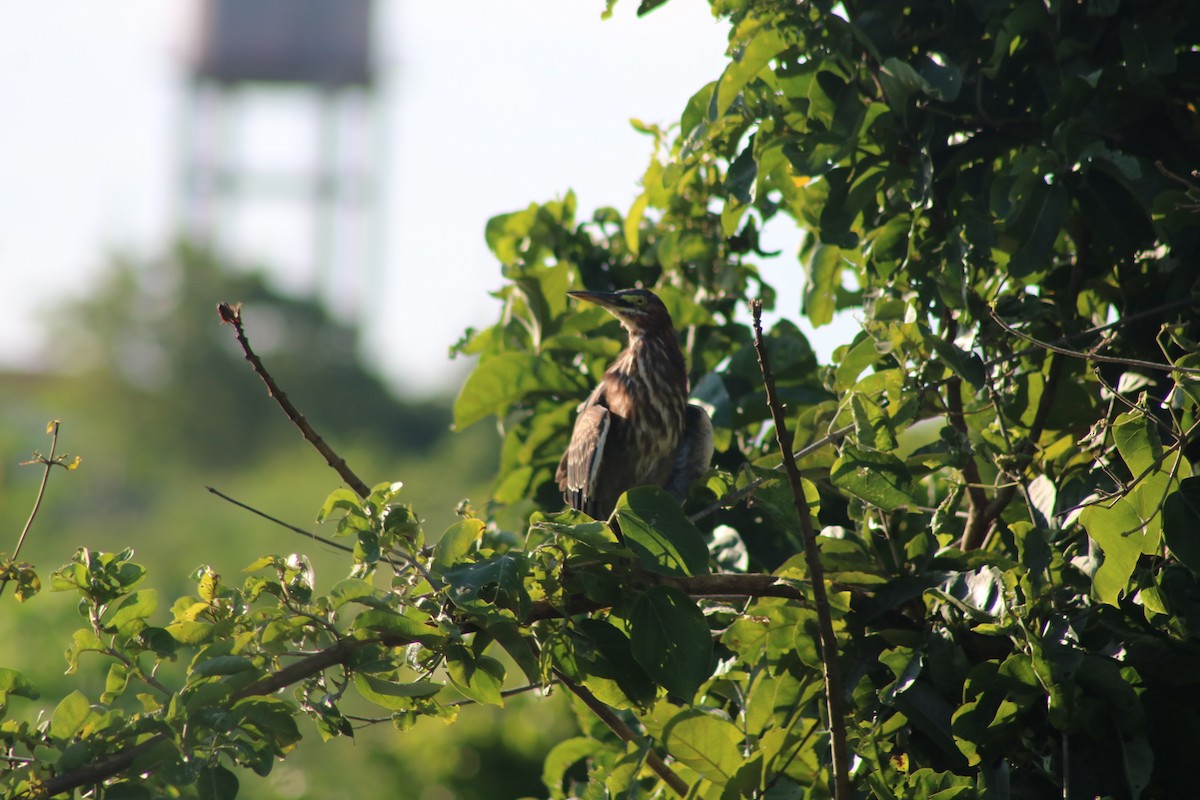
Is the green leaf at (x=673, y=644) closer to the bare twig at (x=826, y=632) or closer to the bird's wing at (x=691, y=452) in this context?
the bare twig at (x=826, y=632)

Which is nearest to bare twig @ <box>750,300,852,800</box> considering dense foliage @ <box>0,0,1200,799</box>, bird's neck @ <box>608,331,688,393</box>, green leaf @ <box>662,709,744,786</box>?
dense foliage @ <box>0,0,1200,799</box>

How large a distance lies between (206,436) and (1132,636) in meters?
35.1

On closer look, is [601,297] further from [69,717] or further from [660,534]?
[69,717]

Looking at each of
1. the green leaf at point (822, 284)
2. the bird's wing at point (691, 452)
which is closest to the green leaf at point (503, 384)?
the bird's wing at point (691, 452)

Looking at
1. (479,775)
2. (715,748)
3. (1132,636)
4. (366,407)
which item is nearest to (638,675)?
(715,748)

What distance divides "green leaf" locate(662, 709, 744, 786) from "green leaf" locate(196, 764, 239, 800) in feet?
2.66

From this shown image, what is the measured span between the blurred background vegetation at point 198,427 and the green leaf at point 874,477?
9211mm

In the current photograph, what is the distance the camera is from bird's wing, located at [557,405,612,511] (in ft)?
11.0

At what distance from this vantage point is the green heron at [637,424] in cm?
338

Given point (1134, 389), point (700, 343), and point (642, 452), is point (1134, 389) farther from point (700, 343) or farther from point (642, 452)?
point (642, 452)

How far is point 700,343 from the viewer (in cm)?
336

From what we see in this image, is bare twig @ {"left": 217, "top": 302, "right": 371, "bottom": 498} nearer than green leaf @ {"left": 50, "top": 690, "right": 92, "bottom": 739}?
No

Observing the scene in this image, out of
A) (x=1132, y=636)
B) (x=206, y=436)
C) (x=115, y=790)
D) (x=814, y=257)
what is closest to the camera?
(x=115, y=790)

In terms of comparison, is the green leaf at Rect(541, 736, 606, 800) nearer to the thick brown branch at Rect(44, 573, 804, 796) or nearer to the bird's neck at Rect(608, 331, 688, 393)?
the thick brown branch at Rect(44, 573, 804, 796)
